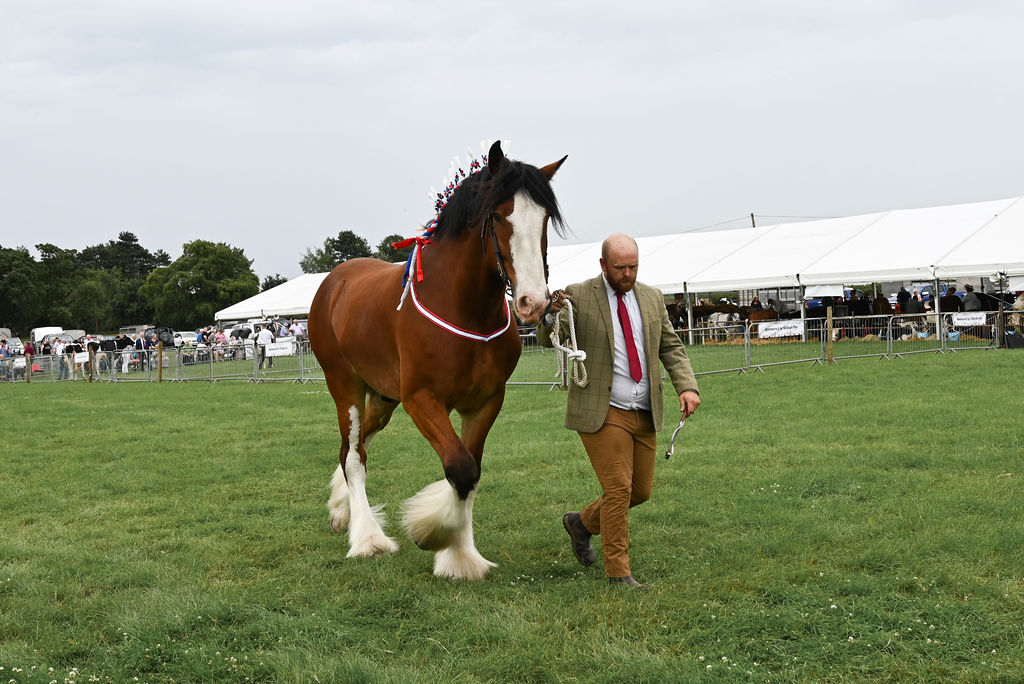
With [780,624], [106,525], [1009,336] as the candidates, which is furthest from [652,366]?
[1009,336]

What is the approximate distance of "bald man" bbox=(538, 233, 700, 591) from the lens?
175 inches

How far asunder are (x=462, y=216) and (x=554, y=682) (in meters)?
2.57

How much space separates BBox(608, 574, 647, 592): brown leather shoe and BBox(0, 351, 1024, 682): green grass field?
0.09 m

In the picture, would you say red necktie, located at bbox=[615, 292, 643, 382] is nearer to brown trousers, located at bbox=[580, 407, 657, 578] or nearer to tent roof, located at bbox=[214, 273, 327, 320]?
brown trousers, located at bbox=[580, 407, 657, 578]

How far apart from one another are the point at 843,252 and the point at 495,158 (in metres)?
21.2

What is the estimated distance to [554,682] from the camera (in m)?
3.31

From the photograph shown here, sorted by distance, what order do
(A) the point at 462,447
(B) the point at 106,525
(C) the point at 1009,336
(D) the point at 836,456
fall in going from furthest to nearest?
(C) the point at 1009,336 → (D) the point at 836,456 → (B) the point at 106,525 → (A) the point at 462,447

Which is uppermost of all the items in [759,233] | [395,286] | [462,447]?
[759,233]

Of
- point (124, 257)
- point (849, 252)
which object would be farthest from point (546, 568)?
point (124, 257)

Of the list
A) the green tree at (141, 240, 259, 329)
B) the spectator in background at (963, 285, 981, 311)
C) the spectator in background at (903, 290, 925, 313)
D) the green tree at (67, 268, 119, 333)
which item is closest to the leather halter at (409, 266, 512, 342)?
the spectator in background at (963, 285, 981, 311)

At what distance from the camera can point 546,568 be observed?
4875 millimetres

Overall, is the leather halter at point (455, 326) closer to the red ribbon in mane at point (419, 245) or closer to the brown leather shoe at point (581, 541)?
the red ribbon in mane at point (419, 245)

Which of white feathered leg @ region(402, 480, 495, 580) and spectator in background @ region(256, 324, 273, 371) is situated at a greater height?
spectator in background @ region(256, 324, 273, 371)

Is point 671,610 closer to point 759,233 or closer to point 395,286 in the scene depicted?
point 395,286
